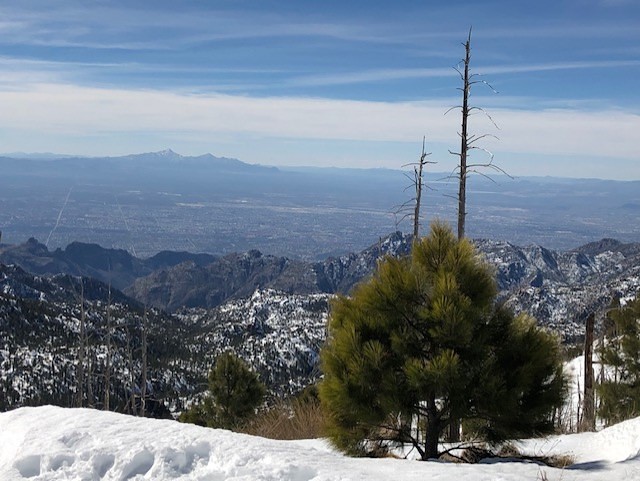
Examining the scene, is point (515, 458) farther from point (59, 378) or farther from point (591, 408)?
point (59, 378)

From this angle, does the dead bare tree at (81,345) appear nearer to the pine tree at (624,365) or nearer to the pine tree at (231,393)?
the pine tree at (231,393)

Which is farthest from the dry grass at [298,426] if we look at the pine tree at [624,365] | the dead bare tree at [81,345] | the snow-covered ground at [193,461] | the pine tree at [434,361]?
the dead bare tree at [81,345]

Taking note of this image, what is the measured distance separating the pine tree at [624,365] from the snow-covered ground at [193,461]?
9.79 meters

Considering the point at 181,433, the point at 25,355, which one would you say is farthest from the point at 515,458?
the point at 25,355

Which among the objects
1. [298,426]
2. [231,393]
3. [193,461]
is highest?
[193,461]

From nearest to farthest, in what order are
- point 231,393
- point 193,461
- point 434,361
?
point 193,461 < point 434,361 < point 231,393

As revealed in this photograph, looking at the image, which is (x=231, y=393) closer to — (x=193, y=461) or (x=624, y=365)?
(x=624, y=365)

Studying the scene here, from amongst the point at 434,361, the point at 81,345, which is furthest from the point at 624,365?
the point at 81,345

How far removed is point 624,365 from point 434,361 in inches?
486

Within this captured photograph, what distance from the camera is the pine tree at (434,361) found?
19.0 ft

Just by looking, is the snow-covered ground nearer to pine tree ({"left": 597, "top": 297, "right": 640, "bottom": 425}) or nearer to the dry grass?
the dry grass

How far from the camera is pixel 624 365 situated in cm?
1580

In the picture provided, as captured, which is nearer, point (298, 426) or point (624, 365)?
point (298, 426)

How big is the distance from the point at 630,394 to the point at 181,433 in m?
13.0
